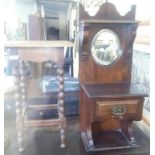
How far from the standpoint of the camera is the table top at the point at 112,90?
1.07 meters

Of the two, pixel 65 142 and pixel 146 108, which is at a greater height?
pixel 146 108

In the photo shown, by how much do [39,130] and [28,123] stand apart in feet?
0.73

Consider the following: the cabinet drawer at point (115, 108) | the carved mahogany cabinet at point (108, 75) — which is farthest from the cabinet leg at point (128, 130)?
the cabinet drawer at point (115, 108)

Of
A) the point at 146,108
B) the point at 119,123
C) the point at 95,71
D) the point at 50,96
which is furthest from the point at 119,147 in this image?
the point at 50,96

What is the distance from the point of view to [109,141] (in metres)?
1.26

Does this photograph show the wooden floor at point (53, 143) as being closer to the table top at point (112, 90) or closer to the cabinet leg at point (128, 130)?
the cabinet leg at point (128, 130)

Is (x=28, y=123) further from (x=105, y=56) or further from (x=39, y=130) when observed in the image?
(x=105, y=56)

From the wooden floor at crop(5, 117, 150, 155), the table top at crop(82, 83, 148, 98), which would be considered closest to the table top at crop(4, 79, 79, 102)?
the wooden floor at crop(5, 117, 150, 155)

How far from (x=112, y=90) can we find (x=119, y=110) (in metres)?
0.13

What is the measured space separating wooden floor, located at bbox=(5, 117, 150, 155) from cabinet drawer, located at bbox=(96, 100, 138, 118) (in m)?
0.25

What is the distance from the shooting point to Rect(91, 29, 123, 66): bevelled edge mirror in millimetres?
1239

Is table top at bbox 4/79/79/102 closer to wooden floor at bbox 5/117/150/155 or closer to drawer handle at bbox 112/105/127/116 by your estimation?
wooden floor at bbox 5/117/150/155

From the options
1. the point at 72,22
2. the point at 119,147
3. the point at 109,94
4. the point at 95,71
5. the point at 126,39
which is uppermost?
the point at 72,22

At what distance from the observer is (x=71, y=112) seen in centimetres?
158
